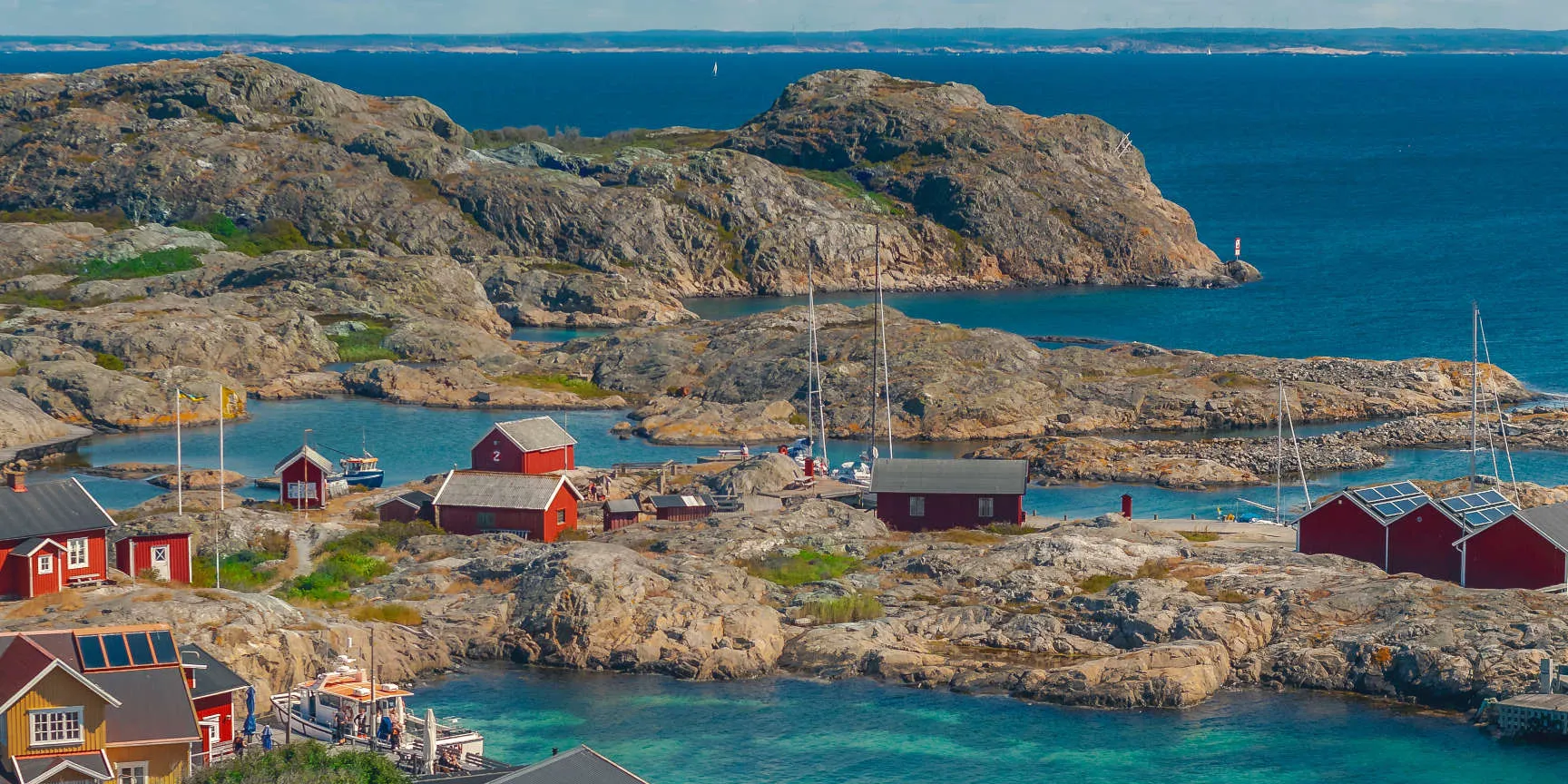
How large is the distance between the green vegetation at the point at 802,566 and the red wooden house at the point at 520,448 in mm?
16016

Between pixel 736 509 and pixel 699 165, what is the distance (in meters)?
88.8

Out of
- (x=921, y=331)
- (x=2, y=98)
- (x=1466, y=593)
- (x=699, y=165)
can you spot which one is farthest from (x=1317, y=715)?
(x=2, y=98)

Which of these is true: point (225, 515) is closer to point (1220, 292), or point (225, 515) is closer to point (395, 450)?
point (395, 450)

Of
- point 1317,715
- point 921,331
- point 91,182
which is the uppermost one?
point 91,182

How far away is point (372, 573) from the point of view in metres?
65.8

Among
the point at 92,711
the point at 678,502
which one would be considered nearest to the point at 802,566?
the point at 678,502

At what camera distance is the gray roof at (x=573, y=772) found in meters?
37.5

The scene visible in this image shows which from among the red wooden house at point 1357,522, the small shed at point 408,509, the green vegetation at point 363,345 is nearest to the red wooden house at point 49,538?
the small shed at point 408,509

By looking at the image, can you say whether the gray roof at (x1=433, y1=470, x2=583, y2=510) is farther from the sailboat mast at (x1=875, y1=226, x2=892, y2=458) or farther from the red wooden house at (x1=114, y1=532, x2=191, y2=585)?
the sailboat mast at (x1=875, y1=226, x2=892, y2=458)

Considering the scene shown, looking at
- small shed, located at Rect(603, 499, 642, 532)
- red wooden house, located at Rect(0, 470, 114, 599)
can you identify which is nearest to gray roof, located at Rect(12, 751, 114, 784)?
red wooden house, located at Rect(0, 470, 114, 599)

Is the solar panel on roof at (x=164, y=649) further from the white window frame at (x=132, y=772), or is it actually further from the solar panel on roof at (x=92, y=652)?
the white window frame at (x=132, y=772)

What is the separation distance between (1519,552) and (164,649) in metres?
42.5

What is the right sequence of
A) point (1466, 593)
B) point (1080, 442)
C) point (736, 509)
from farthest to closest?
point (1080, 442), point (736, 509), point (1466, 593)

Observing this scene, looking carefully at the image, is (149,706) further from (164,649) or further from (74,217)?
(74,217)
